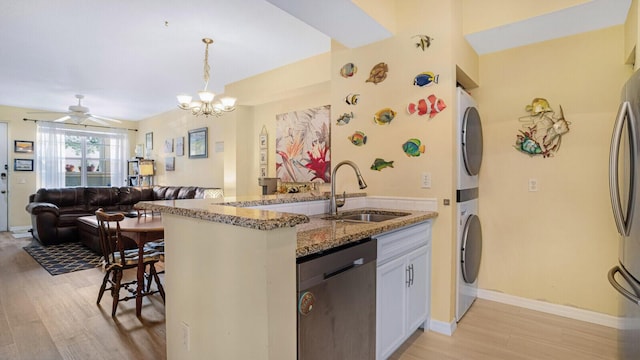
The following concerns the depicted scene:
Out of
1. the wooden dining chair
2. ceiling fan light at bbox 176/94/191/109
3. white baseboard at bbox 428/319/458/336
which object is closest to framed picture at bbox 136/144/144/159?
ceiling fan light at bbox 176/94/191/109

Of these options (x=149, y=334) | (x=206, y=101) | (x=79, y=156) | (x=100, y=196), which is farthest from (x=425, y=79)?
(x=79, y=156)

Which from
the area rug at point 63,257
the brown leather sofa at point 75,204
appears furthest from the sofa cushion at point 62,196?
the area rug at point 63,257

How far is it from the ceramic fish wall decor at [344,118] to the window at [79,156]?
7.40 m

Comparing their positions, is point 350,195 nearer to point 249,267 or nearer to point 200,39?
point 249,267

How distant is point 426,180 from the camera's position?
7.91 feet

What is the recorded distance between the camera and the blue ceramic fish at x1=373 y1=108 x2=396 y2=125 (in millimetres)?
2586

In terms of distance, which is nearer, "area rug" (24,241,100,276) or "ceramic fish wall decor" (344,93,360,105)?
"ceramic fish wall decor" (344,93,360,105)

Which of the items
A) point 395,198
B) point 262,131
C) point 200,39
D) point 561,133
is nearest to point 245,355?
point 395,198

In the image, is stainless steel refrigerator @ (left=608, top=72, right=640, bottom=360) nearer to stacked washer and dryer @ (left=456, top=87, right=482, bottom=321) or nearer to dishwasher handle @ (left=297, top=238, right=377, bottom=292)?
stacked washer and dryer @ (left=456, top=87, right=482, bottom=321)

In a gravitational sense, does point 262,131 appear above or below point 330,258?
above

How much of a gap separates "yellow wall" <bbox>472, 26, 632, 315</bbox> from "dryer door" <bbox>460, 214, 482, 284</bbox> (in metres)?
0.24

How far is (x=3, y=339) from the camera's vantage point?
2180mm

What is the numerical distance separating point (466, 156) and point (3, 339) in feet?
12.1

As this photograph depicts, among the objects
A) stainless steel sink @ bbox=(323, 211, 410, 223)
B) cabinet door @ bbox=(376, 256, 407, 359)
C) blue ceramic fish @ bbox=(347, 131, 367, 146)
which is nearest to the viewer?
cabinet door @ bbox=(376, 256, 407, 359)
